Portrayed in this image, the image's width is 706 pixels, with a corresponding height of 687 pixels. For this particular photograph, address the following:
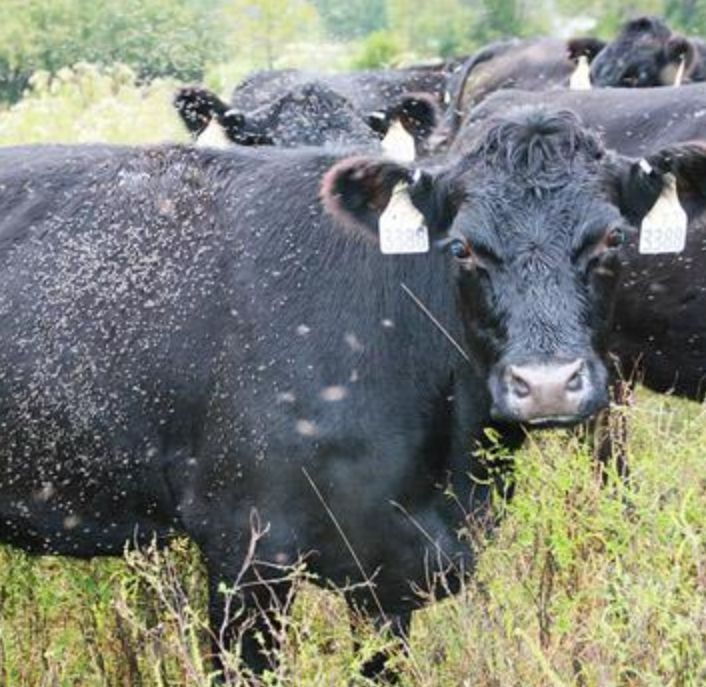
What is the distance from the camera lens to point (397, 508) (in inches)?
159

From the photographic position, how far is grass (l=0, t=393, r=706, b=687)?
11.0 ft

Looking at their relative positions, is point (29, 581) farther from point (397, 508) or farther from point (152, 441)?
point (397, 508)

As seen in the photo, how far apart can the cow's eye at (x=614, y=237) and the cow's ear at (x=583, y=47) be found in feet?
32.4

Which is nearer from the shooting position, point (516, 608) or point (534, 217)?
point (534, 217)

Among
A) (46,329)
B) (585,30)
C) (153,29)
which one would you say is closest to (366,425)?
(46,329)

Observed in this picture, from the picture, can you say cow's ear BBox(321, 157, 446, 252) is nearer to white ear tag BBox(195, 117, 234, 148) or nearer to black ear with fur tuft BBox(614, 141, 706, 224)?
black ear with fur tuft BBox(614, 141, 706, 224)

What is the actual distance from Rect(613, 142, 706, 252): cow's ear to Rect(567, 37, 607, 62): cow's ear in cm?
956

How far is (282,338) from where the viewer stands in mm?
4066

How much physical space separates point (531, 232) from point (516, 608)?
112cm

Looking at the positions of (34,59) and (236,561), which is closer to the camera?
(236,561)

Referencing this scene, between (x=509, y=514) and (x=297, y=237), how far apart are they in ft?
3.63

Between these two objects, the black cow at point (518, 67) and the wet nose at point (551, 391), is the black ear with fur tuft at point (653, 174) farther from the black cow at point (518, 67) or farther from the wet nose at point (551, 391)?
the black cow at point (518, 67)

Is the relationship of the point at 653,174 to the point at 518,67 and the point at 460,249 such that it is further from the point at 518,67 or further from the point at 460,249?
the point at 518,67

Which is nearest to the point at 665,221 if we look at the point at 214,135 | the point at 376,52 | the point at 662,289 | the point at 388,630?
the point at 388,630
